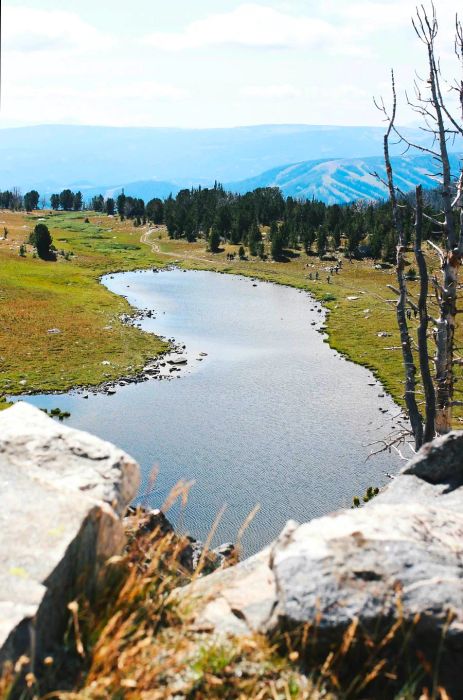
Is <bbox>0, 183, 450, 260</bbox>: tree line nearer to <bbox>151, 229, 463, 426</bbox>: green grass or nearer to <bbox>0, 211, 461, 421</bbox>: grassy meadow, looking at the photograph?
<bbox>151, 229, 463, 426</bbox>: green grass

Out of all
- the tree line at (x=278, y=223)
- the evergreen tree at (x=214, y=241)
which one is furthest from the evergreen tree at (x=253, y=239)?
the evergreen tree at (x=214, y=241)

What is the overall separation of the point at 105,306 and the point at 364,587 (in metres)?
72.8

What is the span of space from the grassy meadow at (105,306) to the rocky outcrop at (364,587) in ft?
38.5

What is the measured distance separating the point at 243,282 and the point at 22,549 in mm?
94668

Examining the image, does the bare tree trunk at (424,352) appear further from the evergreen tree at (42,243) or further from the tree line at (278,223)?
the evergreen tree at (42,243)

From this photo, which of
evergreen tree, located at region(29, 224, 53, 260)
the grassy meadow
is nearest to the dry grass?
the grassy meadow

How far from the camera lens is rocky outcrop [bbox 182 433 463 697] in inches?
251

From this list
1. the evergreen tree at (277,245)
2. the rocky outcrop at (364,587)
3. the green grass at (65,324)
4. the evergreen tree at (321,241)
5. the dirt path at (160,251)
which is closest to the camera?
the rocky outcrop at (364,587)

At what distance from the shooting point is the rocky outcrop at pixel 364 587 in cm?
639

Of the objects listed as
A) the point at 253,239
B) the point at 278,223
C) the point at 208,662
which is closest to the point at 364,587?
the point at 208,662

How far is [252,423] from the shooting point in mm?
39906

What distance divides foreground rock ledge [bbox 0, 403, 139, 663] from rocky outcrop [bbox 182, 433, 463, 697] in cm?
141

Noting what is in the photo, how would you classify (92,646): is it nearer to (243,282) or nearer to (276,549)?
(276,549)

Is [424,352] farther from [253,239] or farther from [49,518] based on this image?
[253,239]
